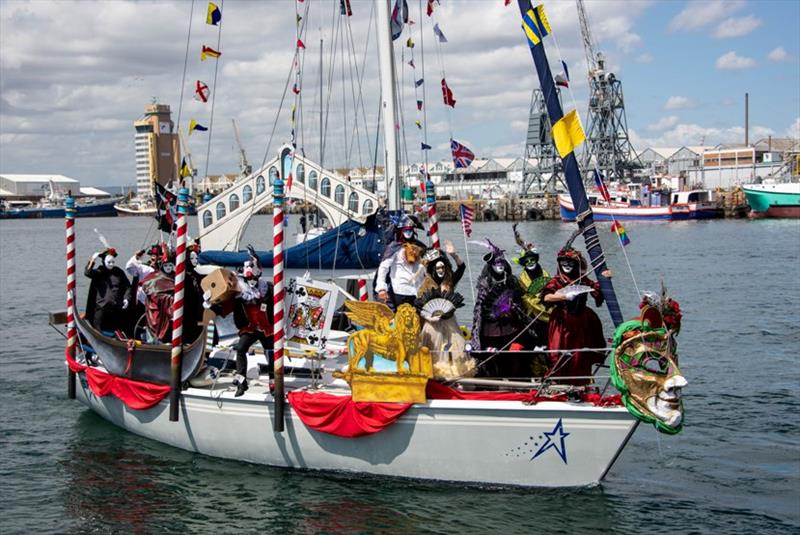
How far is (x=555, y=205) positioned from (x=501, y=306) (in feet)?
291

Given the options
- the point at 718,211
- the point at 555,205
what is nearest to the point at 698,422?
the point at 718,211

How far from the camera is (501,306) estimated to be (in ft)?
36.6

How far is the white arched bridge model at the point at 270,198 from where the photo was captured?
63.1ft

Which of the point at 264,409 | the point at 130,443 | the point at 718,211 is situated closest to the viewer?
the point at 264,409

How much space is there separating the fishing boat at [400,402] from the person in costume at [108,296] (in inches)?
69.2

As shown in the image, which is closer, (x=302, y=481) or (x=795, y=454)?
(x=302, y=481)

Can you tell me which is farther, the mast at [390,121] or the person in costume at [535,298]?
the mast at [390,121]

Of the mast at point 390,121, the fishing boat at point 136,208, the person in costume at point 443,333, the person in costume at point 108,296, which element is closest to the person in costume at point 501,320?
the person in costume at point 443,333

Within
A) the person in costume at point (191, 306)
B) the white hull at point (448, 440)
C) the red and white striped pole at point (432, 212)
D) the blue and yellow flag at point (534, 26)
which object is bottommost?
the white hull at point (448, 440)

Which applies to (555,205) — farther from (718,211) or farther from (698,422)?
(698,422)

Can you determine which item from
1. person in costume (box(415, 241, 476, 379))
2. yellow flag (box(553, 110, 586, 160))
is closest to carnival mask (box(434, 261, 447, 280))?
person in costume (box(415, 241, 476, 379))

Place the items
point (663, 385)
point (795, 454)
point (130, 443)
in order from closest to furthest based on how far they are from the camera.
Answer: point (663, 385)
point (795, 454)
point (130, 443)

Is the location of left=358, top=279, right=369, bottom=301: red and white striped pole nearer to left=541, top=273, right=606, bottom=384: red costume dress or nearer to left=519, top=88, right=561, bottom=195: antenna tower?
left=541, top=273, right=606, bottom=384: red costume dress

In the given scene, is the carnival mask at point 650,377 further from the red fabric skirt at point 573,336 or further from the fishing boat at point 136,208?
the fishing boat at point 136,208
